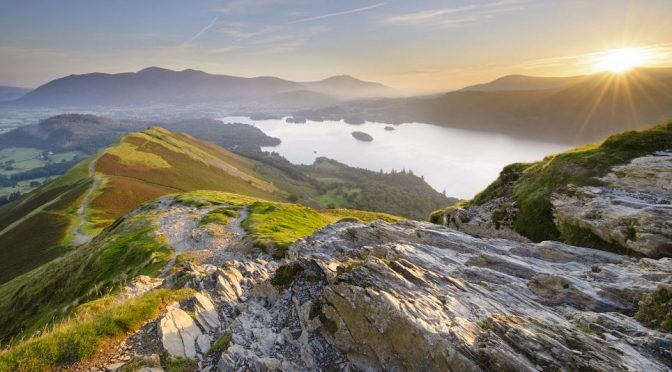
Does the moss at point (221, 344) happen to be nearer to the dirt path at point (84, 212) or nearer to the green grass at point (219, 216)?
the green grass at point (219, 216)

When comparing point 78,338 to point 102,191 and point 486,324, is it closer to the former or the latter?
point 486,324

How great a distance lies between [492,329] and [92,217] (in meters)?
109

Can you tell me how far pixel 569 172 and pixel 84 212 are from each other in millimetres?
114159

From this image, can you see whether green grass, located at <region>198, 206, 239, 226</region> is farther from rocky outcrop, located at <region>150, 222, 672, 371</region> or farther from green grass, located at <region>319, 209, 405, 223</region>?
rocky outcrop, located at <region>150, 222, 672, 371</region>

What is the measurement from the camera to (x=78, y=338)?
13.4m

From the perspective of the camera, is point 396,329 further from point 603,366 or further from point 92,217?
point 92,217

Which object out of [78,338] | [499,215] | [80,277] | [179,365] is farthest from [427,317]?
[80,277]

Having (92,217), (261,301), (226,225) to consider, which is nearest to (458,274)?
(261,301)

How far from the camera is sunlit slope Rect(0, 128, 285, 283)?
83000mm

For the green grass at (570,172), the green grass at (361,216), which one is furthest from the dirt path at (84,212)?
the green grass at (570,172)

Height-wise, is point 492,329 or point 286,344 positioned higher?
point 492,329

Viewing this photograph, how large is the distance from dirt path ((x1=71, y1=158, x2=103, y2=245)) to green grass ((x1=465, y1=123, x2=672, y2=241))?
301ft

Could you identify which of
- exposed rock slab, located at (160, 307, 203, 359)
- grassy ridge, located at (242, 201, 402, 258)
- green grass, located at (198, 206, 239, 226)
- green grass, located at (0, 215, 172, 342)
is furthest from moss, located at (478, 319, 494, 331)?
green grass, located at (198, 206, 239, 226)

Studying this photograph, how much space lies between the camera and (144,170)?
447 feet
